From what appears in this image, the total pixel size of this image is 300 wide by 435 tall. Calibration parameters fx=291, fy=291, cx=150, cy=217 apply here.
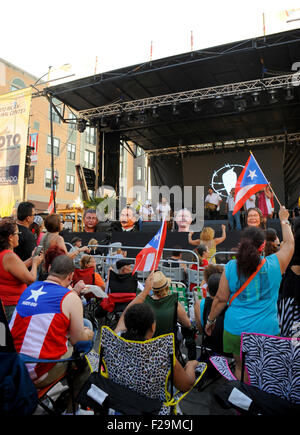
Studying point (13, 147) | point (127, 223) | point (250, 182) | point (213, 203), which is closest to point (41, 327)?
point (250, 182)

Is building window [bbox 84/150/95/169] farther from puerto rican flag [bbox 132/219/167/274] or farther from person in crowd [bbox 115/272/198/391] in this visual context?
person in crowd [bbox 115/272/198/391]

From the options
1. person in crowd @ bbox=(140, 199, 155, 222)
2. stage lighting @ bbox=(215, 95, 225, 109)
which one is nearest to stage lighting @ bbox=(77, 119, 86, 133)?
person in crowd @ bbox=(140, 199, 155, 222)

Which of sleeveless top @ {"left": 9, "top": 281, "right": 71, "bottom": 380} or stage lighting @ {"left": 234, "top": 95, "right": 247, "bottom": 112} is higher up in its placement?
stage lighting @ {"left": 234, "top": 95, "right": 247, "bottom": 112}

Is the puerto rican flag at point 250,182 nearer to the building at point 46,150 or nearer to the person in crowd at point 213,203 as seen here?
the person in crowd at point 213,203

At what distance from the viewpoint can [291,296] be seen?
2619 millimetres

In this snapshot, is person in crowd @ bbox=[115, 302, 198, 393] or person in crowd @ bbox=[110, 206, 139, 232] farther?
person in crowd @ bbox=[110, 206, 139, 232]

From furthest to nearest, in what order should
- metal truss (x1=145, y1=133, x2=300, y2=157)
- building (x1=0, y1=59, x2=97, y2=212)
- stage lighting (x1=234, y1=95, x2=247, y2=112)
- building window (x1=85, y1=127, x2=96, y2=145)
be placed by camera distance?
building window (x1=85, y1=127, x2=96, y2=145) < building (x1=0, y1=59, x2=97, y2=212) < metal truss (x1=145, y1=133, x2=300, y2=157) < stage lighting (x1=234, y1=95, x2=247, y2=112)

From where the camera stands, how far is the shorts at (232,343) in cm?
250

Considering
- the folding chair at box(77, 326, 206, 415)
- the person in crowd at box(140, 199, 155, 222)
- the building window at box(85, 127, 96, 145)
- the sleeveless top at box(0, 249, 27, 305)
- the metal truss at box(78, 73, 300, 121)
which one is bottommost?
the folding chair at box(77, 326, 206, 415)

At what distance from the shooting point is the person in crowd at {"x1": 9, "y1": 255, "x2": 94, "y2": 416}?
224cm

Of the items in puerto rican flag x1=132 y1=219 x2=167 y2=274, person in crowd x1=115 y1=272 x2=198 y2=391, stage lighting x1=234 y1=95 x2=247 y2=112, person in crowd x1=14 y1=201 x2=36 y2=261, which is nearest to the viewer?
person in crowd x1=115 y1=272 x2=198 y2=391

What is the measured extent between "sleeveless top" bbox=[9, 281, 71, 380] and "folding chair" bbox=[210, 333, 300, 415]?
1.33 m

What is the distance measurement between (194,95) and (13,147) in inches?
300
